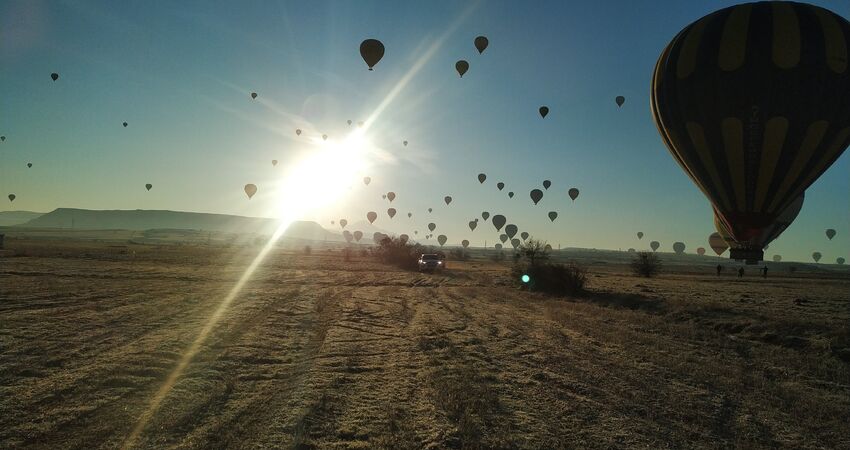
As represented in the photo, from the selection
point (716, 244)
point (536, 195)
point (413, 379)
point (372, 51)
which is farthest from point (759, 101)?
point (716, 244)

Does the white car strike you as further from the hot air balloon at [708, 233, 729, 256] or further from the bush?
the hot air balloon at [708, 233, 729, 256]

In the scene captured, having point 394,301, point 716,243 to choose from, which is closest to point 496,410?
point 394,301

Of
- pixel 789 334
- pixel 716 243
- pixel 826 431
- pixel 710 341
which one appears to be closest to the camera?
pixel 826 431

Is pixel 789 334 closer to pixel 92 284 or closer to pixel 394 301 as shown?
pixel 394 301

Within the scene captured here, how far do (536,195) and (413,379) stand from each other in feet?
155

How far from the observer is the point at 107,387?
324 inches

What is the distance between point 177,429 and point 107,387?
8.24 ft

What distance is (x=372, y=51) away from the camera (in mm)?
29422

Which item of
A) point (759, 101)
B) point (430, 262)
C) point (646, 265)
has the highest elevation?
point (759, 101)

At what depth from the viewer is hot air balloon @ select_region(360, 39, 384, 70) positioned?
29391 mm

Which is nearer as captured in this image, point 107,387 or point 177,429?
point 177,429

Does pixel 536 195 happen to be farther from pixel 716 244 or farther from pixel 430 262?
pixel 716 244

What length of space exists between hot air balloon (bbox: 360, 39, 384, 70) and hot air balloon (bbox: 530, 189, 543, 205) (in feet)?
95.5

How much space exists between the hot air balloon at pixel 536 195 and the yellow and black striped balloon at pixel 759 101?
3602 centimetres
